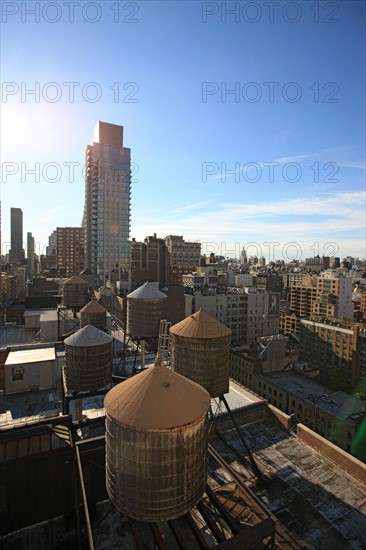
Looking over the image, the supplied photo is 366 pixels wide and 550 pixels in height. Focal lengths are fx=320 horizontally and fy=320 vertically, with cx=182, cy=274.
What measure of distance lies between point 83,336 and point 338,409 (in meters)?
35.7

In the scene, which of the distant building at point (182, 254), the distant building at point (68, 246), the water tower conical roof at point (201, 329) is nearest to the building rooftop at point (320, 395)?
the water tower conical roof at point (201, 329)

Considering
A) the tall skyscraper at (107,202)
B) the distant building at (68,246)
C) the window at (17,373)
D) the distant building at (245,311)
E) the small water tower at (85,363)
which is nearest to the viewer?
the small water tower at (85,363)

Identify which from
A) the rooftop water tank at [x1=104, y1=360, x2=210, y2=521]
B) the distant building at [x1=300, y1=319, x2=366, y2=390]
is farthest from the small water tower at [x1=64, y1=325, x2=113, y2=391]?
the distant building at [x1=300, y1=319, x2=366, y2=390]

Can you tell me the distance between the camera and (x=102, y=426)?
16.6 m

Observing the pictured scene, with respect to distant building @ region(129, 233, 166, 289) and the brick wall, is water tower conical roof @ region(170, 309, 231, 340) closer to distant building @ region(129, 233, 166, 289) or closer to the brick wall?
the brick wall

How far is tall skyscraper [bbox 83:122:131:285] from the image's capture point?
332 ft

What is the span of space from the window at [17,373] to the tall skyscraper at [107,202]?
75271mm

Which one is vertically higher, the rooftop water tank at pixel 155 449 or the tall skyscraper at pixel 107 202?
the tall skyscraper at pixel 107 202

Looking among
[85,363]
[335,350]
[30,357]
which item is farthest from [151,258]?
[85,363]

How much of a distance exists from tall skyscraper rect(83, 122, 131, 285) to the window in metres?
75.3

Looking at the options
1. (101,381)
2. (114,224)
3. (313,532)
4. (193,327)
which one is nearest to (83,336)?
(101,381)

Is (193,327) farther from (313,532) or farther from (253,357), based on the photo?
(253,357)

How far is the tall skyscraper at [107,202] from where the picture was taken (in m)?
101

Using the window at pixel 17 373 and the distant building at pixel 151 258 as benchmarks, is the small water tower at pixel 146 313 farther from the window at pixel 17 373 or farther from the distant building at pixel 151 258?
the distant building at pixel 151 258
